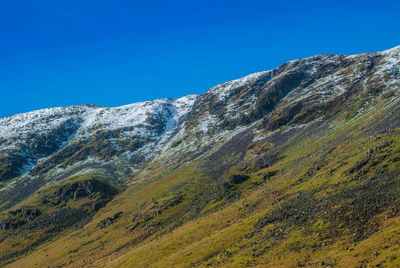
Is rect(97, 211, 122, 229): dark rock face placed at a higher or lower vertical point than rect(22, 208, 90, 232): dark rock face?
lower

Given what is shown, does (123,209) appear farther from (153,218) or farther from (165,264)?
(165,264)

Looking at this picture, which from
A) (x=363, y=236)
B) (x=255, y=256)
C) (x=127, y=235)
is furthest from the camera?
(x=127, y=235)

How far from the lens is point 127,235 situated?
14050cm

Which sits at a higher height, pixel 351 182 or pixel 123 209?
pixel 123 209

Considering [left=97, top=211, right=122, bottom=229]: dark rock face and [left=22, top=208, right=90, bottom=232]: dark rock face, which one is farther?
[left=22, top=208, right=90, bottom=232]: dark rock face

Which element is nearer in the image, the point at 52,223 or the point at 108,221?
the point at 108,221

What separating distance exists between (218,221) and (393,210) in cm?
6326

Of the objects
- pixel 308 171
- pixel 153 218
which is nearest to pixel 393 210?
pixel 308 171

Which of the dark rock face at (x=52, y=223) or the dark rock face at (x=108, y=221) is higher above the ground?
the dark rock face at (x=52, y=223)

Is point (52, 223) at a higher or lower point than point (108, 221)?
higher

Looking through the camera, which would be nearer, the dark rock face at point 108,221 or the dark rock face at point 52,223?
the dark rock face at point 108,221

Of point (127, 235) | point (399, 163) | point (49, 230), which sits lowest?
point (399, 163)

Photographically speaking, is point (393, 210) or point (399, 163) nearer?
point (393, 210)

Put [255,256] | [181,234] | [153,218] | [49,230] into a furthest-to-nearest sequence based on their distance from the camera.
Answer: [49,230], [153,218], [181,234], [255,256]
